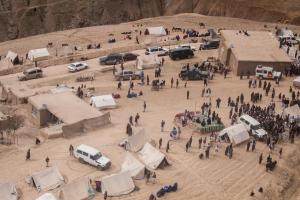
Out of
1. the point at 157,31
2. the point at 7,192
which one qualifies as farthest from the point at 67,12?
the point at 7,192

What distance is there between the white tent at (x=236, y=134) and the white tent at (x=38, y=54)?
88.8ft

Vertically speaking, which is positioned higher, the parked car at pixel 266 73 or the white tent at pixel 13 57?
the parked car at pixel 266 73

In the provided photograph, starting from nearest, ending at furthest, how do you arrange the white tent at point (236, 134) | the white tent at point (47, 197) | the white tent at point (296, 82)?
the white tent at point (47, 197) → the white tent at point (236, 134) → the white tent at point (296, 82)

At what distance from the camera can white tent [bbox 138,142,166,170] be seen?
3294 cm

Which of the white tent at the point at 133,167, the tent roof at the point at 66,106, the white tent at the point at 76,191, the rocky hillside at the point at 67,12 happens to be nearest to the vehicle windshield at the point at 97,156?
the white tent at the point at 133,167

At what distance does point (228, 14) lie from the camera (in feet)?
267

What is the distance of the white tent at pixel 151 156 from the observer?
108 feet

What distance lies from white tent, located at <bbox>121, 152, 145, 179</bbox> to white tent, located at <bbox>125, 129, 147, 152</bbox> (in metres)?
2.35

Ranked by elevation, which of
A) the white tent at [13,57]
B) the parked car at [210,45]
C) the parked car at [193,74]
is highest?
the parked car at [210,45]

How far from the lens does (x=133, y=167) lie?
32.0m

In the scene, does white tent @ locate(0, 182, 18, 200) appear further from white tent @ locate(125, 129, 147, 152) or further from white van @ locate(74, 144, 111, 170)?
white tent @ locate(125, 129, 147, 152)

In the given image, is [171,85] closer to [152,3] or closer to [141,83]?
[141,83]

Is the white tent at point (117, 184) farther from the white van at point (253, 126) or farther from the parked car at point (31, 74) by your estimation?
the parked car at point (31, 74)

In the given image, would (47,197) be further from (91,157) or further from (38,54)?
(38,54)
